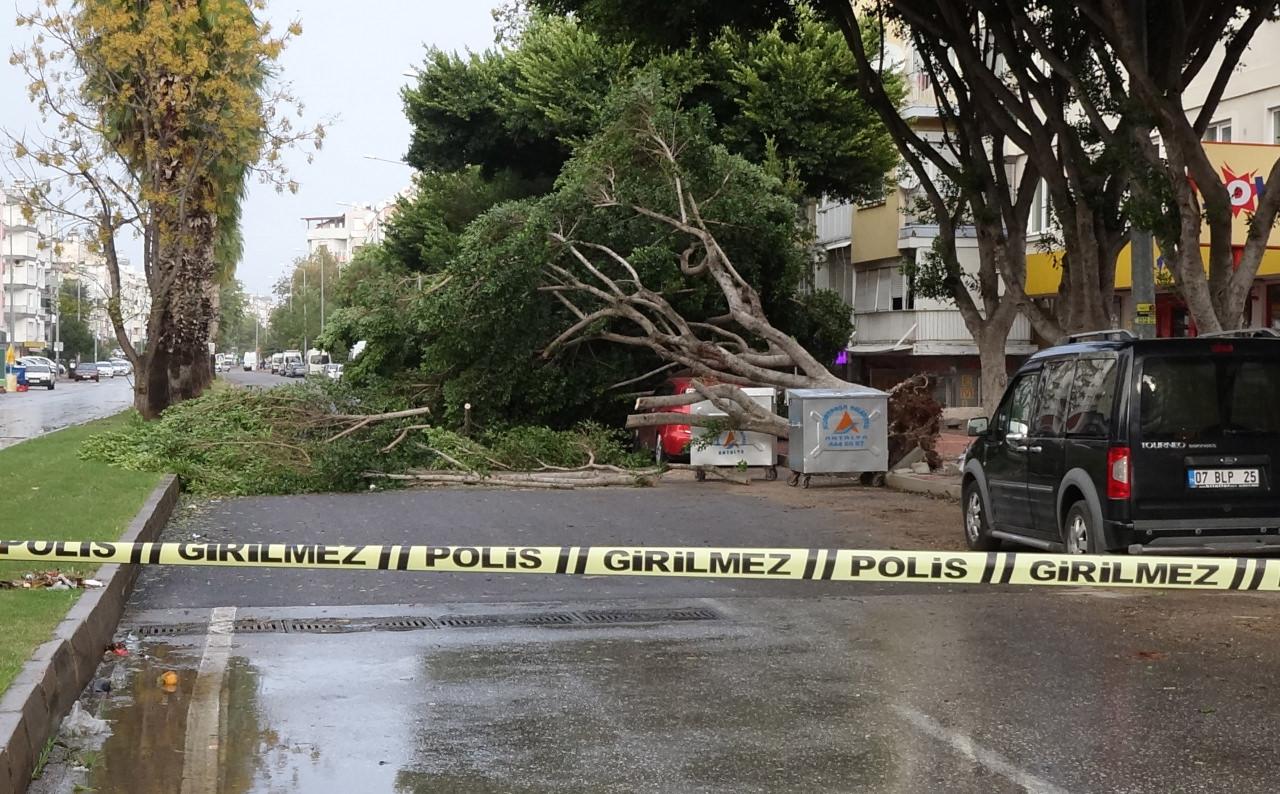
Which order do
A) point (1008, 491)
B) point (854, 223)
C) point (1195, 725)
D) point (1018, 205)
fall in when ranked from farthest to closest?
point (854, 223), point (1018, 205), point (1008, 491), point (1195, 725)

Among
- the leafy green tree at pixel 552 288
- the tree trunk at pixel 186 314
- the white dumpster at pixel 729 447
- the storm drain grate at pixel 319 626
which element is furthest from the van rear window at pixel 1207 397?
the tree trunk at pixel 186 314

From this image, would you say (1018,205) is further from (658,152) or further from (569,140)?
(569,140)

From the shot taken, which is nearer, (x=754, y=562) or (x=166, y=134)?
(x=754, y=562)

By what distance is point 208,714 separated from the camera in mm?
7039

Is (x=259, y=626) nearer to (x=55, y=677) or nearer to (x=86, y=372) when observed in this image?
(x=55, y=677)

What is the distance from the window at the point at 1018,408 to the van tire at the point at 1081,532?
1.09 meters

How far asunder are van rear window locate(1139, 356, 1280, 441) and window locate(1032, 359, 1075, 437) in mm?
983

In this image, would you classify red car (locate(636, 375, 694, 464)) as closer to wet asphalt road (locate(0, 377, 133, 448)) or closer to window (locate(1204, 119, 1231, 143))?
wet asphalt road (locate(0, 377, 133, 448))

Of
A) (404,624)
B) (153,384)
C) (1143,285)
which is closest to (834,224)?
(153,384)

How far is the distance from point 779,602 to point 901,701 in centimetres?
329

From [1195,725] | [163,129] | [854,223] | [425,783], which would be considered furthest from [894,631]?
[854,223]

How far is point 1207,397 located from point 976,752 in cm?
542

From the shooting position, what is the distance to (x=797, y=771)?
19.2 ft

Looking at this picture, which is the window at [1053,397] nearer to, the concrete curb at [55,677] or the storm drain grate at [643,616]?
the storm drain grate at [643,616]
